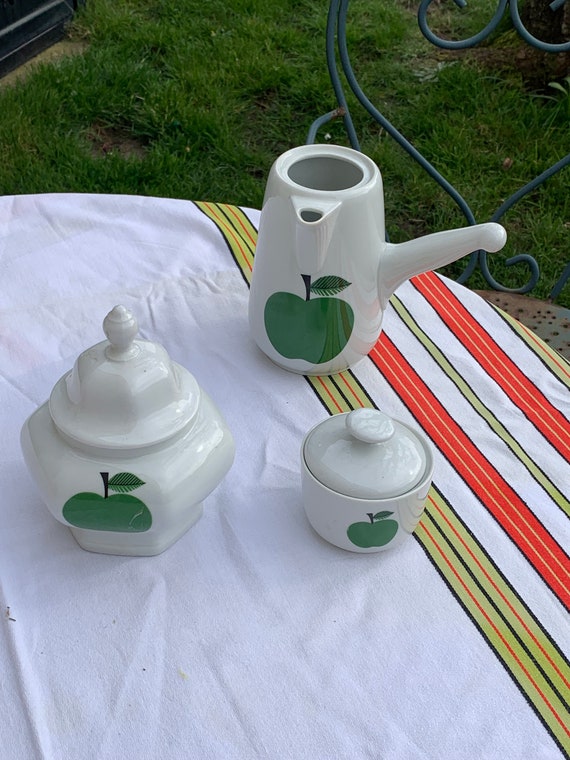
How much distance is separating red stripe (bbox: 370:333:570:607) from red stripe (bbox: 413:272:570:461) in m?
0.08

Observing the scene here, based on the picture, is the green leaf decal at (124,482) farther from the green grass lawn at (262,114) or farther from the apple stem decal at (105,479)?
the green grass lawn at (262,114)

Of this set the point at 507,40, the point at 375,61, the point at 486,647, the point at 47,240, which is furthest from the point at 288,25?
the point at 486,647

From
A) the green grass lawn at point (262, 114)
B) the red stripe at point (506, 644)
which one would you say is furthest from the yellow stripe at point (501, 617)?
the green grass lawn at point (262, 114)

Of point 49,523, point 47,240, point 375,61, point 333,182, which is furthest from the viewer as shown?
point 375,61

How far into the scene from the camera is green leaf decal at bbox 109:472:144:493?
1.88 feet

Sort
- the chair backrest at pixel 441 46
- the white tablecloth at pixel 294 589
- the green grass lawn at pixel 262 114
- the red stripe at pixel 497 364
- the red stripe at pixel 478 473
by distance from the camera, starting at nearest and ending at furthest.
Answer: the white tablecloth at pixel 294 589 → the red stripe at pixel 478 473 → the red stripe at pixel 497 364 → the chair backrest at pixel 441 46 → the green grass lawn at pixel 262 114

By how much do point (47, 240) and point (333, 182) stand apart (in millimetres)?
378

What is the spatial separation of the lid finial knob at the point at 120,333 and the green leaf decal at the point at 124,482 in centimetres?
8

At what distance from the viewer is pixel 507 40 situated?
2.57m

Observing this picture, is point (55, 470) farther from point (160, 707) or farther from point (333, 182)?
point (333, 182)

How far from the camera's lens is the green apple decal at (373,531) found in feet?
2.01

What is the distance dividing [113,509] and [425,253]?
14.3 inches

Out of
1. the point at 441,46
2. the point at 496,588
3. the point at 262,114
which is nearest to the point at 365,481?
the point at 496,588

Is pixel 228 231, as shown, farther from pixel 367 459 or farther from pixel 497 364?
pixel 367 459
